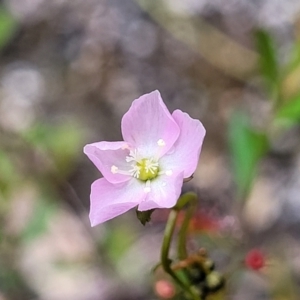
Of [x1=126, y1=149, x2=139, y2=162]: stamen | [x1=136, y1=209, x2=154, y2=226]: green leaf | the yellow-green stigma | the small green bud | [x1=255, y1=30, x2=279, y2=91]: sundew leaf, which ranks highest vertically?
[x1=255, y1=30, x2=279, y2=91]: sundew leaf

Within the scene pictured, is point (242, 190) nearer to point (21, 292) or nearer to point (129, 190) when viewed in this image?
point (129, 190)

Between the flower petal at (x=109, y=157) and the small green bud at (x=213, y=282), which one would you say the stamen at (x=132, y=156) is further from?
the small green bud at (x=213, y=282)

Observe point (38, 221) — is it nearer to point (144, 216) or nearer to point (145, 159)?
point (145, 159)

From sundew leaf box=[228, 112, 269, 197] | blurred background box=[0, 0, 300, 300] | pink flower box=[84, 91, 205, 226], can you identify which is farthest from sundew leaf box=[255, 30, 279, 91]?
pink flower box=[84, 91, 205, 226]

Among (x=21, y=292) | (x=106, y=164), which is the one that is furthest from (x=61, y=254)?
(x=106, y=164)

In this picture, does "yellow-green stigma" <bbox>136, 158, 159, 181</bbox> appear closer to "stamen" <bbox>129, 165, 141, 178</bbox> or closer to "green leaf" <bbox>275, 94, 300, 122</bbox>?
"stamen" <bbox>129, 165, 141, 178</bbox>

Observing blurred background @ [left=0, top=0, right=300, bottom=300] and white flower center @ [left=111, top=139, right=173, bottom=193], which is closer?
white flower center @ [left=111, top=139, right=173, bottom=193]
